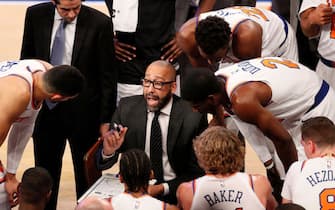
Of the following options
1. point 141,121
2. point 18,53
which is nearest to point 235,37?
point 141,121

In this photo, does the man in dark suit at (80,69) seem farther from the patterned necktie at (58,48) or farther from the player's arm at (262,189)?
the player's arm at (262,189)

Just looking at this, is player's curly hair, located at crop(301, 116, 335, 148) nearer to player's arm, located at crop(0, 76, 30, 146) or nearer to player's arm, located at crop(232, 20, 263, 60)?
player's arm, located at crop(232, 20, 263, 60)

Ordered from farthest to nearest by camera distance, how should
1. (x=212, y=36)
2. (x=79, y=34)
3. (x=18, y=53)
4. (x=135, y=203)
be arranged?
1. (x=18, y=53)
2. (x=79, y=34)
3. (x=212, y=36)
4. (x=135, y=203)

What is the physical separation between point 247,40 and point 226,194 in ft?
4.58

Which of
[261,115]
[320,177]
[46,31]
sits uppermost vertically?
[46,31]

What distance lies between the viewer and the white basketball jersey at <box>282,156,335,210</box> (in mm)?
3855

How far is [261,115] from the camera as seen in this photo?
444 cm

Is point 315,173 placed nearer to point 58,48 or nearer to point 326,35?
point 326,35

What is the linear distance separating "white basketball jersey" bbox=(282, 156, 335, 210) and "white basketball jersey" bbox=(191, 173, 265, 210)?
7.6 inches

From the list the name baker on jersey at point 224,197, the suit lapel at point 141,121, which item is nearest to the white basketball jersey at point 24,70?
the suit lapel at point 141,121

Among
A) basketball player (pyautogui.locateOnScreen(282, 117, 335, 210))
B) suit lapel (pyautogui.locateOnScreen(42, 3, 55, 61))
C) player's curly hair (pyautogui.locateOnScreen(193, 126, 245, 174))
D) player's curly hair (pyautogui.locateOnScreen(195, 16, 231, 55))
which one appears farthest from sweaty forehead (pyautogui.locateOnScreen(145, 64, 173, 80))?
basketball player (pyautogui.locateOnScreen(282, 117, 335, 210))

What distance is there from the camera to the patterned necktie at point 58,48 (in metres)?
5.18

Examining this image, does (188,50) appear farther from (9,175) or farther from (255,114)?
(9,175)

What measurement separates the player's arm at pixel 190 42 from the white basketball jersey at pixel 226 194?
1552mm
